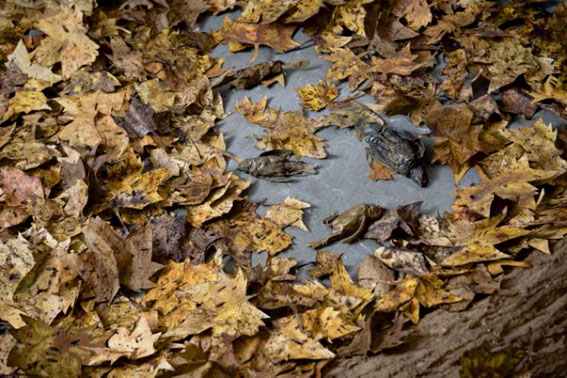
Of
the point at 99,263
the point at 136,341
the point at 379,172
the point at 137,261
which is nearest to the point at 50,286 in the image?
the point at 99,263

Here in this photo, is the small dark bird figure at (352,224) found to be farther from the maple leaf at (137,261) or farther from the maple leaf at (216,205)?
the maple leaf at (137,261)

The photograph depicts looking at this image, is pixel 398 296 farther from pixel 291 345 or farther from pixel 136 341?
pixel 136 341

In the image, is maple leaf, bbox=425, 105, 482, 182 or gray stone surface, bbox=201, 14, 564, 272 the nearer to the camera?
gray stone surface, bbox=201, 14, 564, 272

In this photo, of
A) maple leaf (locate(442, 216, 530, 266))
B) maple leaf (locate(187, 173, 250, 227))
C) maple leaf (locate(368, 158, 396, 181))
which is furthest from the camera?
maple leaf (locate(368, 158, 396, 181))

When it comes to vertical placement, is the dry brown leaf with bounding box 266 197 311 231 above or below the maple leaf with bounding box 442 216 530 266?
below

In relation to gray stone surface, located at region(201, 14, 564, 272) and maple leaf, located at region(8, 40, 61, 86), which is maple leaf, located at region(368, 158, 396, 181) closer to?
gray stone surface, located at region(201, 14, 564, 272)

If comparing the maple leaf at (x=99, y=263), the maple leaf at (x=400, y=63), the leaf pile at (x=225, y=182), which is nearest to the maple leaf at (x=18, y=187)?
the leaf pile at (x=225, y=182)

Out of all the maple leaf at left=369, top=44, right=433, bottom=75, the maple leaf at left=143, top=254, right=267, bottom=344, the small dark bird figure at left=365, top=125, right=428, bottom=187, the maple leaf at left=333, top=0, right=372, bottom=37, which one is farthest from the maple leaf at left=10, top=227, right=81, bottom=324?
the maple leaf at left=333, top=0, right=372, bottom=37
